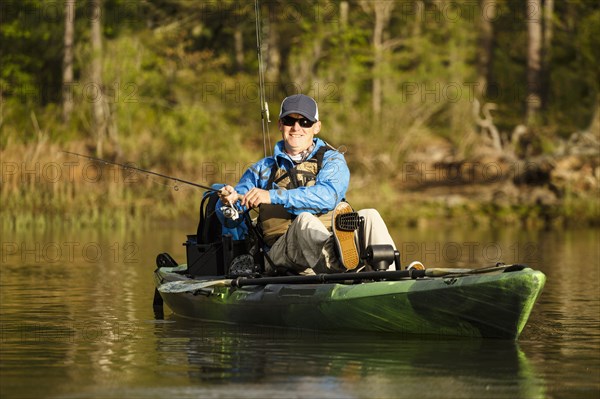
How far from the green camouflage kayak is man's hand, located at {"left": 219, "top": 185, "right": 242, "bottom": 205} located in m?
0.65

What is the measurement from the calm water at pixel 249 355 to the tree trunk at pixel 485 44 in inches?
1017

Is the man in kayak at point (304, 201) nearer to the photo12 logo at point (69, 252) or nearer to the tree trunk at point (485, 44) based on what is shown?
the photo12 logo at point (69, 252)

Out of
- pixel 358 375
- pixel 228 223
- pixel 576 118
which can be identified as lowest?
pixel 358 375

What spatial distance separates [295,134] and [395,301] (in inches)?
74.4

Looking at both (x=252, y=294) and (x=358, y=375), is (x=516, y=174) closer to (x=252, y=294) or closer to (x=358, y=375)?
(x=252, y=294)

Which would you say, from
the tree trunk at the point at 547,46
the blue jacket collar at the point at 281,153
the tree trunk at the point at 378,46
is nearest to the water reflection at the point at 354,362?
the blue jacket collar at the point at 281,153

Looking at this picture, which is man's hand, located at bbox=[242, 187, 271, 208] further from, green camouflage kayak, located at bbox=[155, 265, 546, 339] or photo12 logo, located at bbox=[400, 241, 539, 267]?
photo12 logo, located at bbox=[400, 241, 539, 267]

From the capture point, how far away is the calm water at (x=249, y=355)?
806 cm

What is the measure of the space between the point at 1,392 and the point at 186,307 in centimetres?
433

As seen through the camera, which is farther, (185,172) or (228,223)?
(185,172)

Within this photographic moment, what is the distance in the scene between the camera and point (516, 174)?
30672 millimetres

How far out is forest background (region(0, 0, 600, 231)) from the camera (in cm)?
2903

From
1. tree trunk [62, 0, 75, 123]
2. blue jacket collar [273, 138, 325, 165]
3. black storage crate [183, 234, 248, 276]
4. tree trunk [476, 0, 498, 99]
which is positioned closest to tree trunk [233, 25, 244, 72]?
tree trunk [62, 0, 75, 123]

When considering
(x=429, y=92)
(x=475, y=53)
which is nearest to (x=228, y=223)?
(x=429, y=92)
